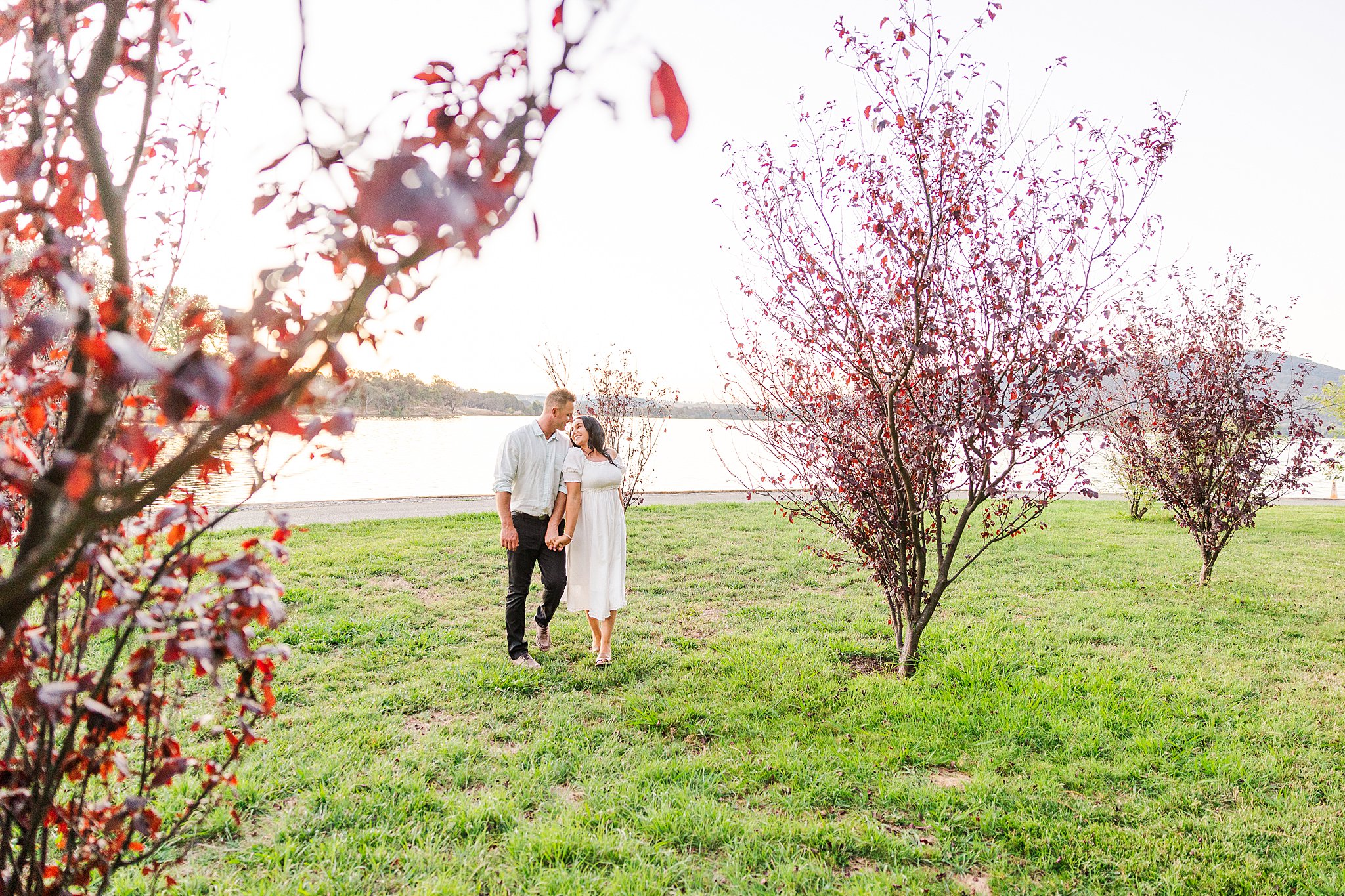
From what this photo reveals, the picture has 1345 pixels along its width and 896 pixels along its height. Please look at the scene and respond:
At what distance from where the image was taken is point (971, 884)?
9.48ft

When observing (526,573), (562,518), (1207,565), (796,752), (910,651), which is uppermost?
(562,518)

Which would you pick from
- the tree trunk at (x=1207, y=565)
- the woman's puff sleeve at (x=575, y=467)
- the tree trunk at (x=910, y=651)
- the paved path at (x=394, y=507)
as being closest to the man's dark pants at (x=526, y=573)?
the woman's puff sleeve at (x=575, y=467)

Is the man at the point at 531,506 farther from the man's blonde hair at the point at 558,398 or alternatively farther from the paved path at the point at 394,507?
the paved path at the point at 394,507

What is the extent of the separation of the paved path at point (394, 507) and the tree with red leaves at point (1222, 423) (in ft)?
18.4

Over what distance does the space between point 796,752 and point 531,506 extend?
2.59m

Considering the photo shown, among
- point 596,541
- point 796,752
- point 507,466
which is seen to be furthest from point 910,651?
point 507,466

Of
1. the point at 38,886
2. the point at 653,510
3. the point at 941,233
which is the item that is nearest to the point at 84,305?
the point at 38,886

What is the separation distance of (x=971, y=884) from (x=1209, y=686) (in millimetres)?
3376

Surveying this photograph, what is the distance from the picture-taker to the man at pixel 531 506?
5207mm

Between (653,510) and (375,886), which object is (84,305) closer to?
(375,886)

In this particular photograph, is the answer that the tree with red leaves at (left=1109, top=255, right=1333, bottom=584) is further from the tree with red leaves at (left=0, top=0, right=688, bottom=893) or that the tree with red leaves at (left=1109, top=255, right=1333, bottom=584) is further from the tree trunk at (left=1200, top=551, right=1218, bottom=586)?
the tree with red leaves at (left=0, top=0, right=688, bottom=893)

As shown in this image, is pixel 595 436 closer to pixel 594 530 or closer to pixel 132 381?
pixel 594 530

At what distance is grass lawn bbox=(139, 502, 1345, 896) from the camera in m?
2.95

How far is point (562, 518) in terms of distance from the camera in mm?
5395
